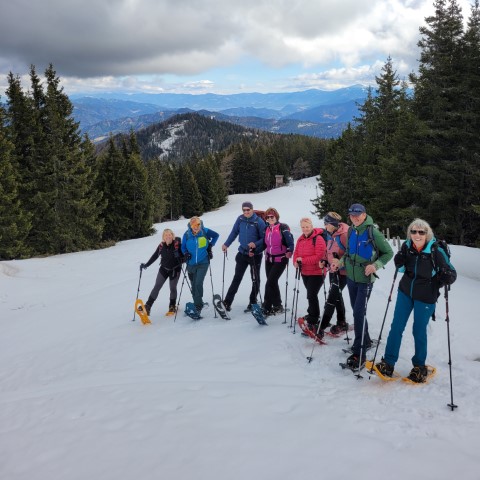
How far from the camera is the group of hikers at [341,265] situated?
5094 mm

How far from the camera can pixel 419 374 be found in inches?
205

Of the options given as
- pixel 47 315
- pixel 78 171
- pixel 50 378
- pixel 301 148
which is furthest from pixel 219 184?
pixel 50 378

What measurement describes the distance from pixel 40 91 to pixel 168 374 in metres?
26.7

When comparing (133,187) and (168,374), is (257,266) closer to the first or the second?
(168,374)

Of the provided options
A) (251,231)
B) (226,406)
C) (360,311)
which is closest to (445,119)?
(251,231)

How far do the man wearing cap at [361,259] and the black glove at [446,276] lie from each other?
88cm

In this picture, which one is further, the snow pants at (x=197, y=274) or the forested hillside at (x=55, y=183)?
the forested hillside at (x=55, y=183)

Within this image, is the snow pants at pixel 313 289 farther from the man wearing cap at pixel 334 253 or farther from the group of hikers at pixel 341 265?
the man wearing cap at pixel 334 253

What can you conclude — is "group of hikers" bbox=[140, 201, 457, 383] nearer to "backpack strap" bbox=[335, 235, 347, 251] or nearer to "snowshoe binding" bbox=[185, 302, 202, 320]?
"backpack strap" bbox=[335, 235, 347, 251]

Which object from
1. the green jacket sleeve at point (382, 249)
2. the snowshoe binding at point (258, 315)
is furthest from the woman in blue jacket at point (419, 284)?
the snowshoe binding at point (258, 315)

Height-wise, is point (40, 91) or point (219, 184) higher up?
point (40, 91)

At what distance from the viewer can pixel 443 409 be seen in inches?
181

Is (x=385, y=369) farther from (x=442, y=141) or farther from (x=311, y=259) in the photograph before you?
(x=442, y=141)

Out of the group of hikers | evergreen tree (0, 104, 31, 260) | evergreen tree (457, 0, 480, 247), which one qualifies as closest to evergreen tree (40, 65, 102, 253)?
evergreen tree (0, 104, 31, 260)
